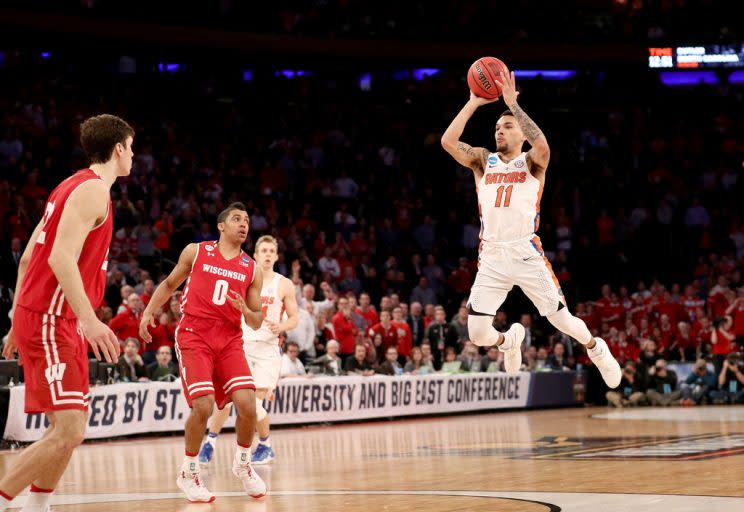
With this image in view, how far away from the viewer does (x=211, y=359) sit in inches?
350

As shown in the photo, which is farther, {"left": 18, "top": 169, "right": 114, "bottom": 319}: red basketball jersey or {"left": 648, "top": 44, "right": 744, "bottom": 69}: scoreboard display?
{"left": 648, "top": 44, "right": 744, "bottom": 69}: scoreboard display

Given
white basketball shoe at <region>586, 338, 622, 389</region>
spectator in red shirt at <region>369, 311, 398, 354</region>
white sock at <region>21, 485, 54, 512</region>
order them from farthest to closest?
spectator in red shirt at <region>369, 311, 398, 354</region> → white basketball shoe at <region>586, 338, 622, 389</region> → white sock at <region>21, 485, 54, 512</region>

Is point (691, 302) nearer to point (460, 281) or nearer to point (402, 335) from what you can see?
point (460, 281)

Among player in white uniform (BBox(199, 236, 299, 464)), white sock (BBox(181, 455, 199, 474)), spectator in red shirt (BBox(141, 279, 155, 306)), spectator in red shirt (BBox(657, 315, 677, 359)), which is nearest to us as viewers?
white sock (BBox(181, 455, 199, 474))

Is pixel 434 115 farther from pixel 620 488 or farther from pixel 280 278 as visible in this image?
pixel 620 488

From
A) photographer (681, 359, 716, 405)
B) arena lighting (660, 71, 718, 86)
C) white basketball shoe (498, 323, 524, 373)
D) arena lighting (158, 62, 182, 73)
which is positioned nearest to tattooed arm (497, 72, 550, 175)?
white basketball shoe (498, 323, 524, 373)

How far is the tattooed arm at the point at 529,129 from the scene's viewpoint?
28.0 feet

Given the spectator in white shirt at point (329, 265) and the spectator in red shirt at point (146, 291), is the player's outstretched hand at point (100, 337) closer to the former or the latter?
the spectator in red shirt at point (146, 291)

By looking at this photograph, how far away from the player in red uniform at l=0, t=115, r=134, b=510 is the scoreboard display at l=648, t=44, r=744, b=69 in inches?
960

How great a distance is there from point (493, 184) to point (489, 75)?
0.89m

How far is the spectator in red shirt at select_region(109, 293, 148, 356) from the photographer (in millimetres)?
15227

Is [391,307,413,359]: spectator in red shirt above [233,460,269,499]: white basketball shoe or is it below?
above

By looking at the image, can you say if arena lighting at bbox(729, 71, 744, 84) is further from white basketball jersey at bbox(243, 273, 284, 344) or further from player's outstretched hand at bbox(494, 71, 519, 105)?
player's outstretched hand at bbox(494, 71, 519, 105)

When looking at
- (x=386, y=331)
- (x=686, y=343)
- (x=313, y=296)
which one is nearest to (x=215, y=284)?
(x=313, y=296)
